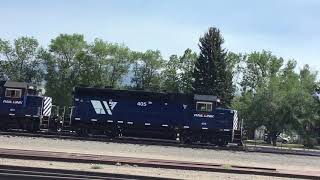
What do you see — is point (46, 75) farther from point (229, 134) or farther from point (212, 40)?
point (229, 134)

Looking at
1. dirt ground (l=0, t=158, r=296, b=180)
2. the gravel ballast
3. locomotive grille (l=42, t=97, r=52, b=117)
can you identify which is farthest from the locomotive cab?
dirt ground (l=0, t=158, r=296, b=180)

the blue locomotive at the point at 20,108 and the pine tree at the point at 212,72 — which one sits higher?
the pine tree at the point at 212,72

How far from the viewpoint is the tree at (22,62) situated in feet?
294

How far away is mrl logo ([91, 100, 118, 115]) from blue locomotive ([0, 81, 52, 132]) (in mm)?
3612

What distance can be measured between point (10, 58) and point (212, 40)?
33.8 m

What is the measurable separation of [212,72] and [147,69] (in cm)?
1857

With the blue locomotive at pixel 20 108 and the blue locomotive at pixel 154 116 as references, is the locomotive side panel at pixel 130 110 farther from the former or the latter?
the blue locomotive at pixel 20 108

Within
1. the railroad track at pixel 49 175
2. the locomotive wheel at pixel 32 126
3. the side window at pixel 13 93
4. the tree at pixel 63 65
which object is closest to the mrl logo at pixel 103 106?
the locomotive wheel at pixel 32 126

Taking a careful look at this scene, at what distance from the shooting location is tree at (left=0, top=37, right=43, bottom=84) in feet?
294

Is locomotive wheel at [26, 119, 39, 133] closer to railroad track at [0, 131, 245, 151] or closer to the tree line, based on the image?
railroad track at [0, 131, 245, 151]

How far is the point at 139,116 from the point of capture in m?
40.9

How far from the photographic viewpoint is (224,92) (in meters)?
75.2

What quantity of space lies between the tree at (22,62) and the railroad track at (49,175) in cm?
7616

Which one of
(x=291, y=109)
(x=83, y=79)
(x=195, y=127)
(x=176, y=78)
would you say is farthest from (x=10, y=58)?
(x=195, y=127)
